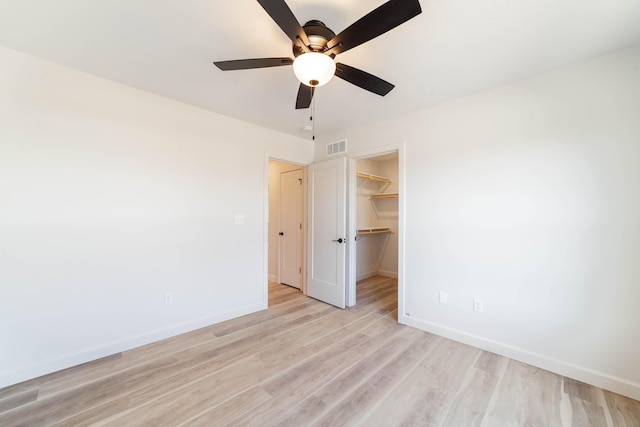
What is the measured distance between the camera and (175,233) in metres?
2.80

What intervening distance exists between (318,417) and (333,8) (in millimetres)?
2605

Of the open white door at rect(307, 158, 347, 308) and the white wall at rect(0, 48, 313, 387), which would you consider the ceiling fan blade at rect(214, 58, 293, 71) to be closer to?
the white wall at rect(0, 48, 313, 387)

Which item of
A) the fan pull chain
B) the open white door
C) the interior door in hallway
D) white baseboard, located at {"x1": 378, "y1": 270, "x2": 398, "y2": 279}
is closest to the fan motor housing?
the fan pull chain

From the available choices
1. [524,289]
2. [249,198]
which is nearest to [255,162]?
[249,198]

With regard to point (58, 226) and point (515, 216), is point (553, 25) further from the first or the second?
point (58, 226)

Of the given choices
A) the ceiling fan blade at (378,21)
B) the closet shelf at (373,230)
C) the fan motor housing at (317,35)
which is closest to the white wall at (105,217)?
the fan motor housing at (317,35)

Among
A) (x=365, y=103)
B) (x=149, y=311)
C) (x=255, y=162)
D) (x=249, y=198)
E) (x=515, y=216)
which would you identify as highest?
(x=365, y=103)

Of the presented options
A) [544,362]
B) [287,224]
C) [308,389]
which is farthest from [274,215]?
[544,362]

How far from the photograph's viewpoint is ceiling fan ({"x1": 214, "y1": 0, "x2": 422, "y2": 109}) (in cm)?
118

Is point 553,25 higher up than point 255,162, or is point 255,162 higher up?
point 553,25

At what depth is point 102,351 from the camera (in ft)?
7.71

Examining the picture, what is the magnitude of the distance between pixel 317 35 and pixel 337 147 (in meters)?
2.28

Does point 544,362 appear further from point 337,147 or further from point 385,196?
point 385,196

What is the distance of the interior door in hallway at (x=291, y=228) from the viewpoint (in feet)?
14.5
